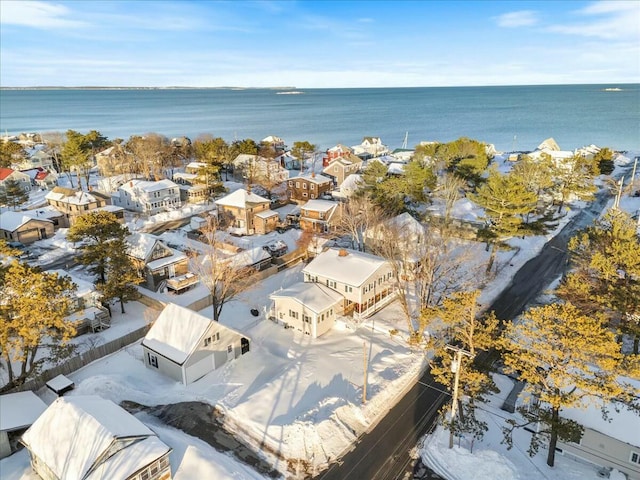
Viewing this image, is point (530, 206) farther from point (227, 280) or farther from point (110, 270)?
point (110, 270)

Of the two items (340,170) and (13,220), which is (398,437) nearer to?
(13,220)

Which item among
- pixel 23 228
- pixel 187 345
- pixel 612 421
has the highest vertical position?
pixel 23 228

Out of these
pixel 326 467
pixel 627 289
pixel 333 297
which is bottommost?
pixel 326 467

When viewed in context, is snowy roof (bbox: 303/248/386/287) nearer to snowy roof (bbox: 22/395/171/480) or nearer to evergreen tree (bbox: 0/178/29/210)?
snowy roof (bbox: 22/395/171/480)

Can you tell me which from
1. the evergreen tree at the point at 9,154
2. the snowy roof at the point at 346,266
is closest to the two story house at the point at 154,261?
the snowy roof at the point at 346,266

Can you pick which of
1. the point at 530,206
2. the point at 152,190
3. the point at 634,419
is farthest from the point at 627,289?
the point at 152,190

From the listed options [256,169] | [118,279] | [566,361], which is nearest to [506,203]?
[566,361]
